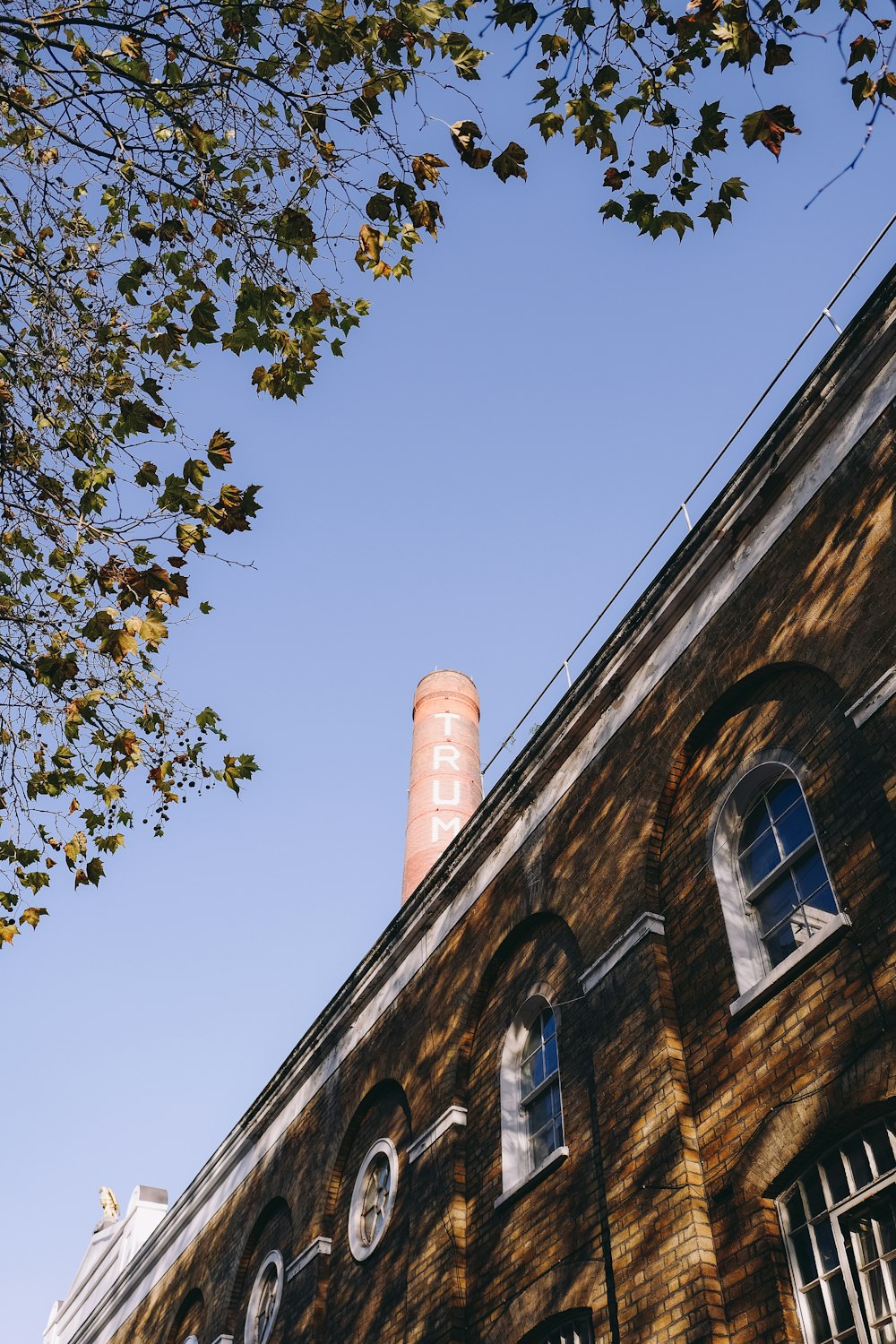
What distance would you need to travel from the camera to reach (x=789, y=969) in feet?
26.3

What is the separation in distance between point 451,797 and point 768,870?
17.6m

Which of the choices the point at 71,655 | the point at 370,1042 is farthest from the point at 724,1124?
the point at 370,1042

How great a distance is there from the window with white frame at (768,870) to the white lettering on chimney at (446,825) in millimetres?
16126

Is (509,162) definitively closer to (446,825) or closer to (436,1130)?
(436,1130)

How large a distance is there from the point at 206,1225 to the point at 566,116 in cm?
1621

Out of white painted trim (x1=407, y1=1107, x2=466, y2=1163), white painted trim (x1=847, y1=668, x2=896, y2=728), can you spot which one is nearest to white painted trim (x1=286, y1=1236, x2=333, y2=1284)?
white painted trim (x1=407, y1=1107, x2=466, y2=1163)

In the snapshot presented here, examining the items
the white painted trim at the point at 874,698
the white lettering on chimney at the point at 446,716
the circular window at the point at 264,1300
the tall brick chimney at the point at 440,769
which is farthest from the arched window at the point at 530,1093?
the white lettering on chimney at the point at 446,716

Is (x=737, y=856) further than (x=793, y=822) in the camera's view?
Yes

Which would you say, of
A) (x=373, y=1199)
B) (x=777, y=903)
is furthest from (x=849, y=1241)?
(x=373, y=1199)

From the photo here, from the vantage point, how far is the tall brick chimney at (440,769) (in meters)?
25.4

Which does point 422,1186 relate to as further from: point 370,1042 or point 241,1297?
point 241,1297

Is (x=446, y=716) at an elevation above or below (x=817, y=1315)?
above

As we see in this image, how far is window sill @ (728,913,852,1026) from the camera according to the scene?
7.79 m

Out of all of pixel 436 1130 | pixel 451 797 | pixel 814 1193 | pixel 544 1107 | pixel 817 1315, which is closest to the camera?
pixel 817 1315
